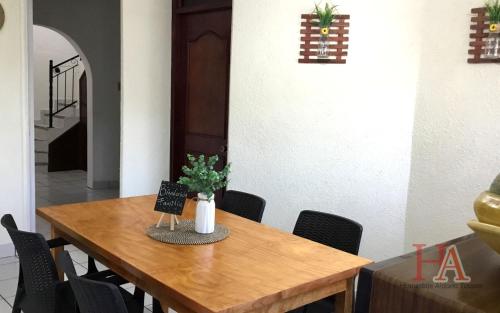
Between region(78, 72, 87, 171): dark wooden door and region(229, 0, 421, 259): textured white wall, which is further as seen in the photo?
region(78, 72, 87, 171): dark wooden door

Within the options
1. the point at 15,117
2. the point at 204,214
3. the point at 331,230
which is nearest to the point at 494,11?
the point at 331,230

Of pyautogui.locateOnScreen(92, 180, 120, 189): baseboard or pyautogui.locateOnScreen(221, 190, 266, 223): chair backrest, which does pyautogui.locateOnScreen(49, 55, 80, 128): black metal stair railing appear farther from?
pyautogui.locateOnScreen(221, 190, 266, 223): chair backrest

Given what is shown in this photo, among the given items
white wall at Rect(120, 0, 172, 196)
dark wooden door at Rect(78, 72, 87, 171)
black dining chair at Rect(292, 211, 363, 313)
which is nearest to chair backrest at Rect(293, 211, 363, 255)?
black dining chair at Rect(292, 211, 363, 313)

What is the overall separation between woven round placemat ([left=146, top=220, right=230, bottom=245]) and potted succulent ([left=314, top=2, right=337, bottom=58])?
1570 millimetres

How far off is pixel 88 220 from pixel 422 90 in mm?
2221

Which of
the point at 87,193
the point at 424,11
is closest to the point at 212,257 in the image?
the point at 424,11

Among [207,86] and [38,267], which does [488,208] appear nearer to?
[38,267]

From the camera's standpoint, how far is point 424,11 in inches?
124

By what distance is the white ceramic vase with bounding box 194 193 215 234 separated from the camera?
2.48m

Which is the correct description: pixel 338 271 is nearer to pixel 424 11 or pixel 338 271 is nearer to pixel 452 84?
pixel 452 84

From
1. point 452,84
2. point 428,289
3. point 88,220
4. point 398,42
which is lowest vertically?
point 88,220

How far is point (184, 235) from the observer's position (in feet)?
8.12

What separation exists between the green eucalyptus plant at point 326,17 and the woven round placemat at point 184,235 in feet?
5.43

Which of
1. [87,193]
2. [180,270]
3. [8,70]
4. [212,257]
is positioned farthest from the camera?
[87,193]
